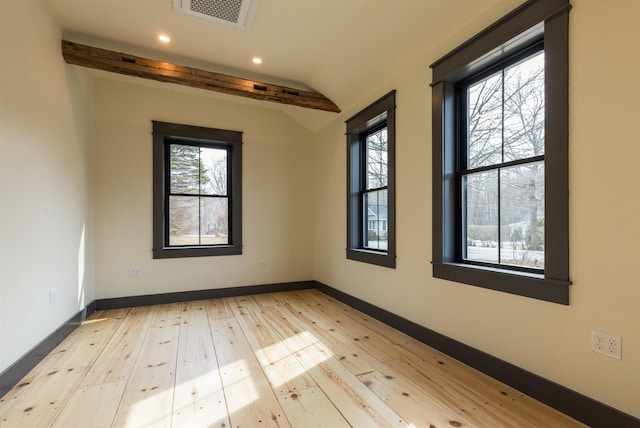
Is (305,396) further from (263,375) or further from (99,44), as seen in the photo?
(99,44)

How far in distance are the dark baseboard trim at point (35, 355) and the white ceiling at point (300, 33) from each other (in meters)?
2.66

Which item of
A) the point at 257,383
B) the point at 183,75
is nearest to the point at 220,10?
the point at 183,75

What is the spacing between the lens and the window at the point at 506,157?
1693mm

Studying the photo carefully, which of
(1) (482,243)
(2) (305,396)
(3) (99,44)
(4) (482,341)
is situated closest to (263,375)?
(2) (305,396)

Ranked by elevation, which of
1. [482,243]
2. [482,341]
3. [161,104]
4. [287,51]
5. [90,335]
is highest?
[287,51]

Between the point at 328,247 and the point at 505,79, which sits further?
the point at 328,247

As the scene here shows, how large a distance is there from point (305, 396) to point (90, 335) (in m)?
2.30

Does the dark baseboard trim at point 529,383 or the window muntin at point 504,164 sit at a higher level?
the window muntin at point 504,164

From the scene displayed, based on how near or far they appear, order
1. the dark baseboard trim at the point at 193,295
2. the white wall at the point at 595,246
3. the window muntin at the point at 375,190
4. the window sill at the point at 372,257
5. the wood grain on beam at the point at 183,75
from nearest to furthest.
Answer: the white wall at the point at 595,246 < the wood grain on beam at the point at 183,75 < the window sill at the point at 372,257 < the window muntin at the point at 375,190 < the dark baseboard trim at the point at 193,295

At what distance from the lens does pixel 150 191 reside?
12.7ft

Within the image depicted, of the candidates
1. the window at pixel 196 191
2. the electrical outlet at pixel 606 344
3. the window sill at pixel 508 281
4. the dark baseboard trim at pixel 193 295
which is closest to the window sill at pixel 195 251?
the window at pixel 196 191

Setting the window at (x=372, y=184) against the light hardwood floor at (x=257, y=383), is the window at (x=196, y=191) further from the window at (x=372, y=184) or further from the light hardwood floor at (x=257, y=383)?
the window at (x=372, y=184)

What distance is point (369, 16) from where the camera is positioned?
8.27ft

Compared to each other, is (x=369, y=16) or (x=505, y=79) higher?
(x=369, y=16)
